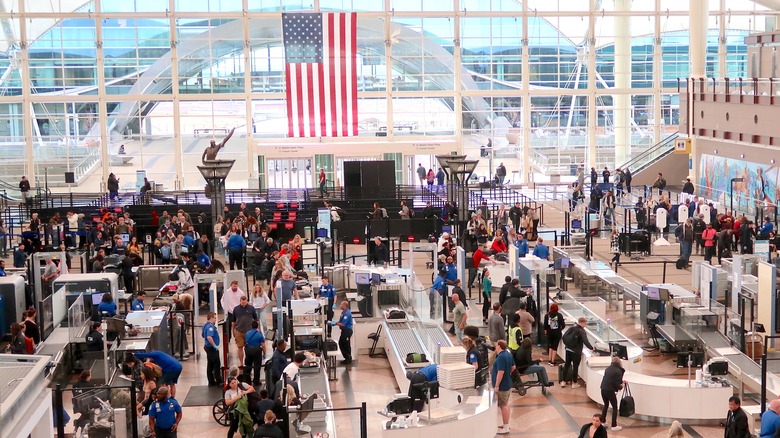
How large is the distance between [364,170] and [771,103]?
45.4 feet

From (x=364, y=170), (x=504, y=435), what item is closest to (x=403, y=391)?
(x=504, y=435)

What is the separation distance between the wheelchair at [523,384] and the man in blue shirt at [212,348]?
484 centimetres

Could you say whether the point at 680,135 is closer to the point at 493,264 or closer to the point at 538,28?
the point at 538,28

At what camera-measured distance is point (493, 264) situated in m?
25.8

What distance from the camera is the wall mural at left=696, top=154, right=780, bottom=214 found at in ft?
122

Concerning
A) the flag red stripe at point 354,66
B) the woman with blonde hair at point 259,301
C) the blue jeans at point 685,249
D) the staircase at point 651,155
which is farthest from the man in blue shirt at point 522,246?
the staircase at point 651,155

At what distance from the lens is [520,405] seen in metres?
17.2

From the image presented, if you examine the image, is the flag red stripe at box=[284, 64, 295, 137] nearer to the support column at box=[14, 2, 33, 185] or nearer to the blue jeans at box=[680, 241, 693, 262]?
the support column at box=[14, 2, 33, 185]

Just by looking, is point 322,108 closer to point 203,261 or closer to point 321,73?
point 321,73

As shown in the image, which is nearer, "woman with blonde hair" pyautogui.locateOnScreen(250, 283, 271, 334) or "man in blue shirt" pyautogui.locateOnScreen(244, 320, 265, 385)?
"man in blue shirt" pyautogui.locateOnScreen(244, 320, 265, 385)

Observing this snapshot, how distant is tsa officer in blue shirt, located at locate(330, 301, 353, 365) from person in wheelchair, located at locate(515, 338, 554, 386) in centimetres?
308

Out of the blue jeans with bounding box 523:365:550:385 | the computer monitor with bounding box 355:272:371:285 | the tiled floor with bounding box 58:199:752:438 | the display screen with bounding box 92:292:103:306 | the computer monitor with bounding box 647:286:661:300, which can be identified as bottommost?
the tiled floor with bounding box 58:199:752:438

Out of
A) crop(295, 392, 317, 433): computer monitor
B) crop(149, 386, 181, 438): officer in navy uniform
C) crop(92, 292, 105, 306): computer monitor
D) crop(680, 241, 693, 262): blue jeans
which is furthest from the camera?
crop(680, 241, 693, 262): blue jeans

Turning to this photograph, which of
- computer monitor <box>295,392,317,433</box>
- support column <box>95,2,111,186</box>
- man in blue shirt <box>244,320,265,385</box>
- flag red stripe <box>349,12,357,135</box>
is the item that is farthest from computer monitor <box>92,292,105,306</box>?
support column <box>95,2,111,186</box>
